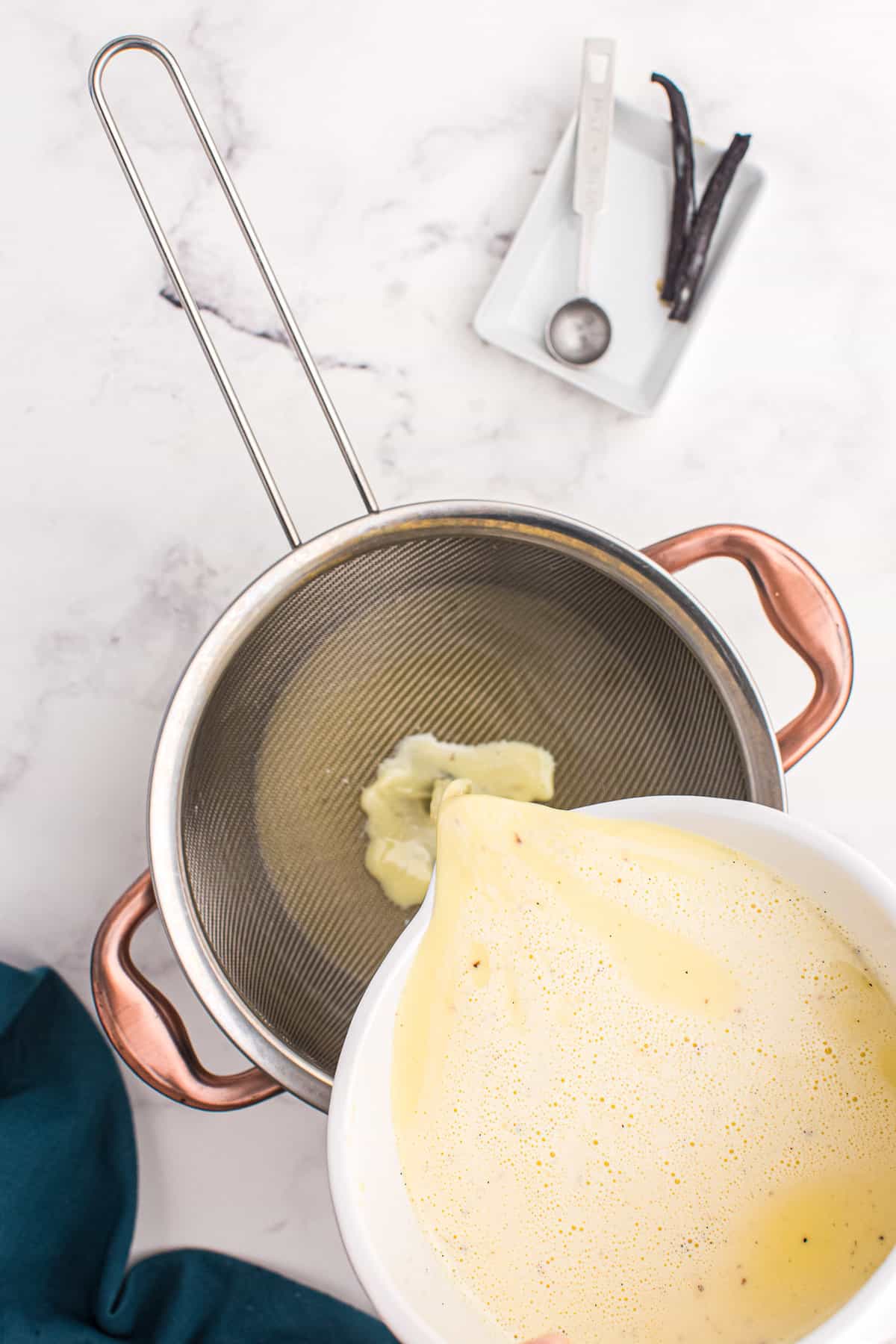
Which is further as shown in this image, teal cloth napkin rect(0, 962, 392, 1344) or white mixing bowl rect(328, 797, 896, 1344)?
teal cloth napkin rect(0, 962, 392, 1344)

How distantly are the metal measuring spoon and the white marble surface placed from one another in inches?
1.8

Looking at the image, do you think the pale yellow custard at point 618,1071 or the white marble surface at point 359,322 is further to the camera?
the white marble surface at point 359,322

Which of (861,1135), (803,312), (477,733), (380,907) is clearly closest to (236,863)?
(380,907)

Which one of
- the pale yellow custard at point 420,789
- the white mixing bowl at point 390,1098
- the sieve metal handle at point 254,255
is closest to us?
the white mixing bowl at point 390,1098

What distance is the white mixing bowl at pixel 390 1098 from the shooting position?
0.52 metres

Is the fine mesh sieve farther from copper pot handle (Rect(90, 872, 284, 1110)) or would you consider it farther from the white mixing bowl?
the white mixing bowl

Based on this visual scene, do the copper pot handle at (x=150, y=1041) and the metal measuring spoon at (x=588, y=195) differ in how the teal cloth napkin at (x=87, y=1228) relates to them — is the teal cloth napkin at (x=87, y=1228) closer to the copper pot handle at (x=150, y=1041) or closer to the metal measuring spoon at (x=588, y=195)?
the copper pot handle at (x=150, y=1041)

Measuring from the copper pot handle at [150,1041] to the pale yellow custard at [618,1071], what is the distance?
26 centimetres

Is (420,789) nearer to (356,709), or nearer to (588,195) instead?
(356,709)

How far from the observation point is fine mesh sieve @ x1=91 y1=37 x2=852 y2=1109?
758mm

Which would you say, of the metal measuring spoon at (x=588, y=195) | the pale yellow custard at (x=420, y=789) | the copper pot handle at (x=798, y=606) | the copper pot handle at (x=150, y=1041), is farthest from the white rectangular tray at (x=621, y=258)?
the copper pot handle at (x=150, y=1041)

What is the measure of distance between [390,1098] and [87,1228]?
612 millimetres

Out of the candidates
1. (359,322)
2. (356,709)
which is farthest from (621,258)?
(356,709)

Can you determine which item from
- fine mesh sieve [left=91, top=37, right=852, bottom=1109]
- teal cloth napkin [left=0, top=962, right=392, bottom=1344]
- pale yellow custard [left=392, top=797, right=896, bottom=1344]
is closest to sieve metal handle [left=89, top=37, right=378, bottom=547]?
fine mesh sieve [left=91, top=37, right=852, bottom=1109]
